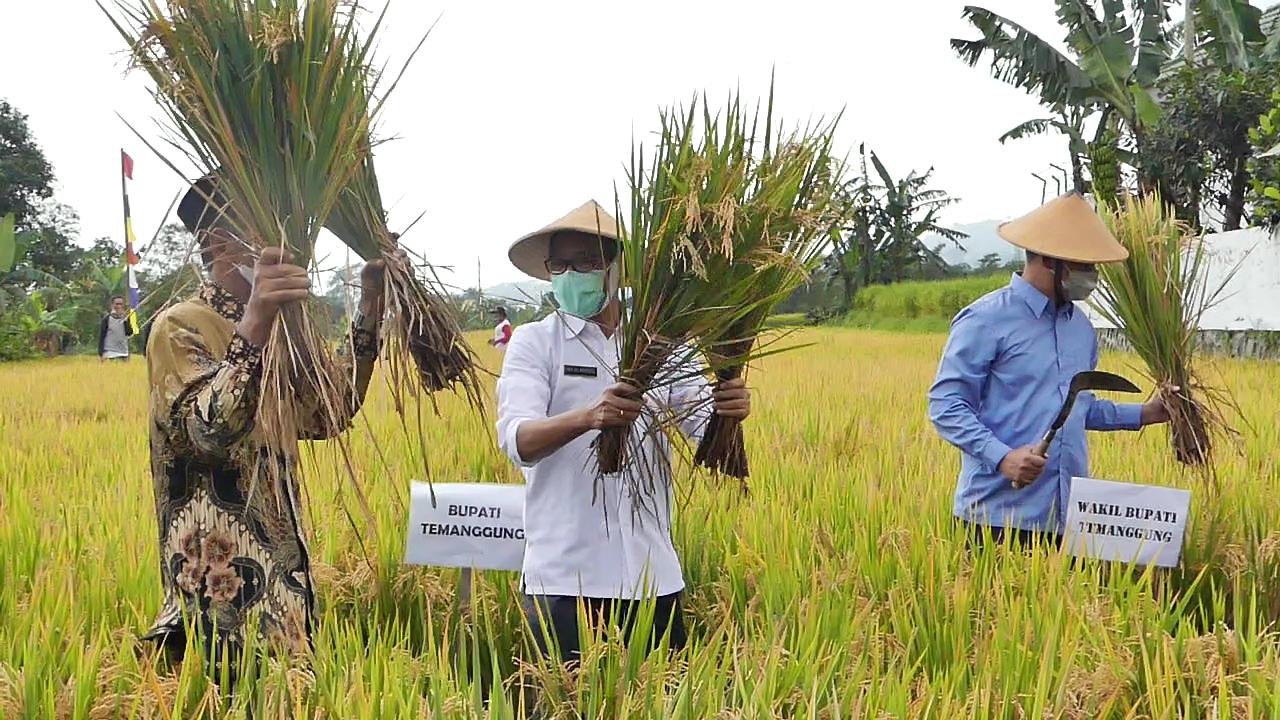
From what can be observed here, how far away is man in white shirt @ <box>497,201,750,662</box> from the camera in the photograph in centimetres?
176

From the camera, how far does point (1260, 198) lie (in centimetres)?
850

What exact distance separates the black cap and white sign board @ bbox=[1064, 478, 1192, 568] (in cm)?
171

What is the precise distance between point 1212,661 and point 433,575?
154cm

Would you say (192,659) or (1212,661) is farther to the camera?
(1212,661)

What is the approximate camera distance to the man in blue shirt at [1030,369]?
2232mm

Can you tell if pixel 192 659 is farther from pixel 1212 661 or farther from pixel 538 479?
pixel 1212 661

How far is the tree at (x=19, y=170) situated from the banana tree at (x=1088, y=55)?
20.1 meters

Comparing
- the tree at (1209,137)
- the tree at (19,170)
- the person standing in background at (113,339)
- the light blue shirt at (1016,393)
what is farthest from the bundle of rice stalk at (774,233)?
the tree at (19,170)

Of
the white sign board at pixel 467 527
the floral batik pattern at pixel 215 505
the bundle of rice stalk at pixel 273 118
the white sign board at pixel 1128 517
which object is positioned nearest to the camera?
the bundle of rice stalk at pixel 273 118

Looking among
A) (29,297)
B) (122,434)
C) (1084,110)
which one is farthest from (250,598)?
(29,297)

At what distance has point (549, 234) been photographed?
1.89 m

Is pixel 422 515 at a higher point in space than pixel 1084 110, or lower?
lower

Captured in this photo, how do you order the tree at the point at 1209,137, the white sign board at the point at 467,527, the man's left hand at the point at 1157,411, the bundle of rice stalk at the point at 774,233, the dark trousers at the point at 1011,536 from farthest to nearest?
the tree at the point at 1209,137
the man's left hand at the point at 1157,411
the dark trousers at the point at 1011,536
the white sign board at the point at 467,527
the bundle of rice stalk at the point at 774,233

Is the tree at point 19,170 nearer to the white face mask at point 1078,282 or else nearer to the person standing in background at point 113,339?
the person standing in background at point 113,339
